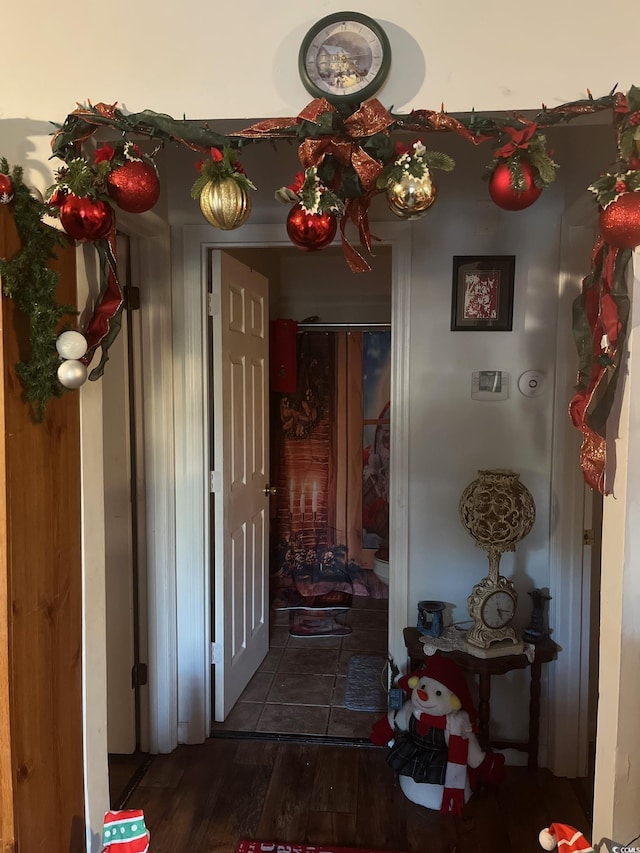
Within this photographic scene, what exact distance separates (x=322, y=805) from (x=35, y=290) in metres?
1.99

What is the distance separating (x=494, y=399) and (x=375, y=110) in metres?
1.45

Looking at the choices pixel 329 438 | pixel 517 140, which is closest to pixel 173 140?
pixel 517 140

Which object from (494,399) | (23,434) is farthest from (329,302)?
(23,434)

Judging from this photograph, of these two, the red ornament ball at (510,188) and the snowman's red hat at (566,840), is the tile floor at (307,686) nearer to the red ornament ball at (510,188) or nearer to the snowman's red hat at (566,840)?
the snowman's red hat at (566,840)

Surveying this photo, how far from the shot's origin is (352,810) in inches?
87.1

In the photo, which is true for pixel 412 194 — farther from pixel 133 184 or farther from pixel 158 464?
pixel 158 464

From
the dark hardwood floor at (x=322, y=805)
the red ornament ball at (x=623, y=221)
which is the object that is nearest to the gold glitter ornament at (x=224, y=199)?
the red ornament ball at (x=623, y=221)

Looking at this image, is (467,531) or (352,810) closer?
(352,810)

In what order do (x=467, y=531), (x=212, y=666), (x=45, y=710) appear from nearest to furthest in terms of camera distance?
1. (x=45, y=710)
2. (x=467, y=531)
3. (x=212, y=666)

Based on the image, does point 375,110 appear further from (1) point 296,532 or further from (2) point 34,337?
(1) point 296,532

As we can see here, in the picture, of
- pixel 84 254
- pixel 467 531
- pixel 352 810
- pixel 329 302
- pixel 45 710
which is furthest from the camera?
pixel 329 302

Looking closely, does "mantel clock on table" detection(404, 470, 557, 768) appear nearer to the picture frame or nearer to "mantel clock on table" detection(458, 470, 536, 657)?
"mantel clock on table" detection(458, 470, 536, 657)

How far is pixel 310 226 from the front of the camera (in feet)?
4.03

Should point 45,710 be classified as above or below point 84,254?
below
